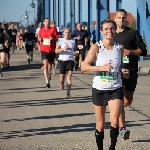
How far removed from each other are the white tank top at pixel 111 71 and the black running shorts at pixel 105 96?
0.15 ft

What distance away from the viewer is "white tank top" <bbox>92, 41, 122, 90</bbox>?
7.23m

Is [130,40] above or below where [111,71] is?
above

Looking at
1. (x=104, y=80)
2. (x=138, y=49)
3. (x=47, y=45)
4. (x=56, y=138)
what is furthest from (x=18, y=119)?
(x=47, y=45)

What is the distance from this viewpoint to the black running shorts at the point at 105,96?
24.0ft

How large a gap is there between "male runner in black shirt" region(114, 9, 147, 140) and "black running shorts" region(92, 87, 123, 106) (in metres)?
1.28

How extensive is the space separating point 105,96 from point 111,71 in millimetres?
324

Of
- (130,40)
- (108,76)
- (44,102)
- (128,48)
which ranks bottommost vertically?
(44,102)

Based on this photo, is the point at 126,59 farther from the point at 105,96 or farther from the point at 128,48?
the point at 105,96

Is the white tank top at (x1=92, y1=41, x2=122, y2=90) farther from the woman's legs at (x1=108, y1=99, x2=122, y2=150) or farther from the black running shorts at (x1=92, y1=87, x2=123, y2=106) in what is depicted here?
the woman's legs at (x1=108, y1=99, x2=122, y2=150)

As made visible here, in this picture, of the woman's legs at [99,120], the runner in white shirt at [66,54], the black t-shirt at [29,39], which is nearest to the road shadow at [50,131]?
the woman's legs at [99,120]

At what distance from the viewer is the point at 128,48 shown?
872 centimetres

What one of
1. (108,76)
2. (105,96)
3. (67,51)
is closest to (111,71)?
(108,76)

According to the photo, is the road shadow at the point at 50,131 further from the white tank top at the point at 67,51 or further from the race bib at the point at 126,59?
the white tank top at the point at 67,51

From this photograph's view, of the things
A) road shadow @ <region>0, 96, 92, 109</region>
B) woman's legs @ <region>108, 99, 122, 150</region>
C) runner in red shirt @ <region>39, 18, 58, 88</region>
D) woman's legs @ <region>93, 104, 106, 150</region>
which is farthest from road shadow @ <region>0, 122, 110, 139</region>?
runner in red shirt @ <region>39, 18, 58, 88</region>
